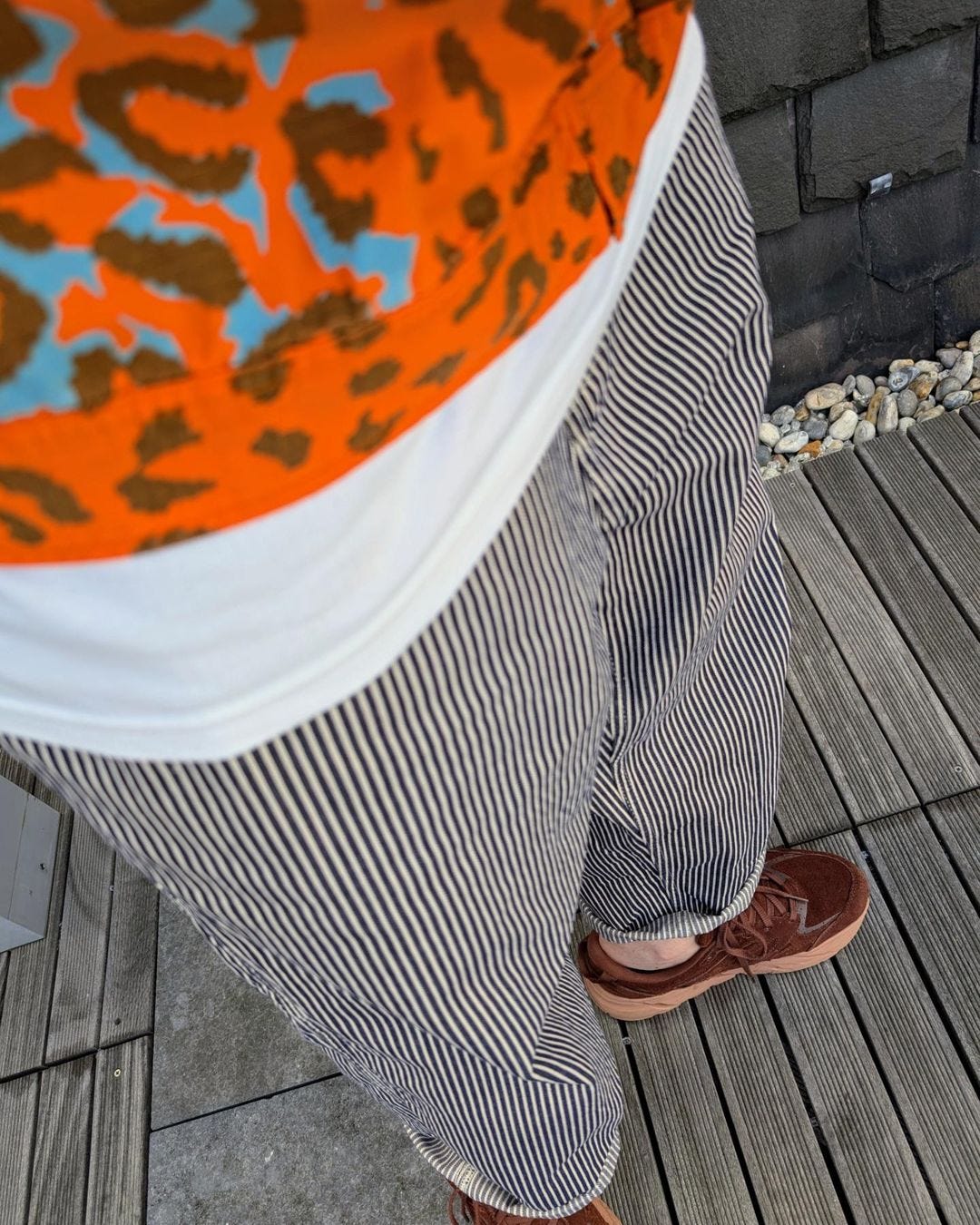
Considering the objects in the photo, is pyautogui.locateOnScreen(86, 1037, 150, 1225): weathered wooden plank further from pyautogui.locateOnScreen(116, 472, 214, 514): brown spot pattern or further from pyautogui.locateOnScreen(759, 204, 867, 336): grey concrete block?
pyautogui.locateOnScreen(759, 204, 867, 336): grey concrete block

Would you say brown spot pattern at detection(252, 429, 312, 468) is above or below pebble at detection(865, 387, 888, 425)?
above

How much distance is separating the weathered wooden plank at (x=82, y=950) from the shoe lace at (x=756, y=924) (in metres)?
0.83

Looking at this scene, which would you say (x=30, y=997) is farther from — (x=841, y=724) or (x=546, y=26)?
(x=546, y=26)

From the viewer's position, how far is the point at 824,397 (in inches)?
72.0

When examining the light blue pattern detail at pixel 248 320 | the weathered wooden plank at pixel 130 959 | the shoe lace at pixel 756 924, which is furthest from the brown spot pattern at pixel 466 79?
the weathered wooden plank at pixel 130 959

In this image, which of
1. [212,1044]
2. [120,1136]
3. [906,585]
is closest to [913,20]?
[906,585]

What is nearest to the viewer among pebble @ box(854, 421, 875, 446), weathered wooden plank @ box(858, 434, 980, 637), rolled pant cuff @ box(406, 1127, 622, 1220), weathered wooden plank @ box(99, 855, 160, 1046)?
rolled pant cuff @ box(406, 1127, 622, 1220)

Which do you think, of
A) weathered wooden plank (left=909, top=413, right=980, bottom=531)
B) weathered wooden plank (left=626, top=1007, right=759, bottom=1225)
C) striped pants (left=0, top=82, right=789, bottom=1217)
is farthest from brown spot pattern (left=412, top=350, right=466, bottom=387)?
weathered wooden plank (left=909, top=413, right=980, bottom=531)

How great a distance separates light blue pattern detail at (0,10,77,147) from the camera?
1.08ft

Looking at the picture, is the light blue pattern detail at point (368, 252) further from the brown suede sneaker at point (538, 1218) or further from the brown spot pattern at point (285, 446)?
the brown suede sneaker at point (538, 1218)

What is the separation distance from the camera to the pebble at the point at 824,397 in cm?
183

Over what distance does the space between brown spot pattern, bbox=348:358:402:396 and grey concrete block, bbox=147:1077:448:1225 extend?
1039mm

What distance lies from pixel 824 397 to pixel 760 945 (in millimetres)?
1029

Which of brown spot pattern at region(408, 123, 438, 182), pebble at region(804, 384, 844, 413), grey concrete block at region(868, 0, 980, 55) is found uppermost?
brown spot pattern at region(408, 123, 438, 182)
